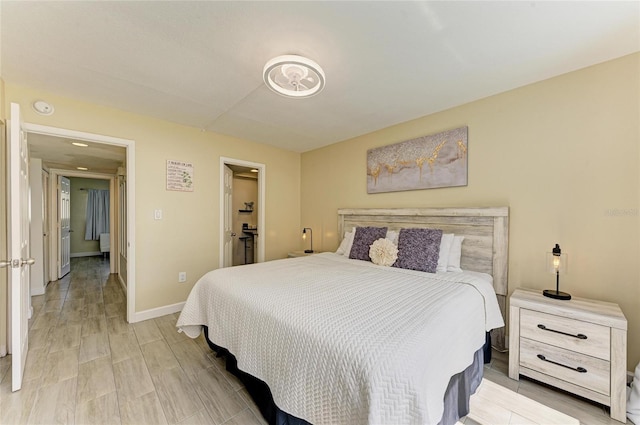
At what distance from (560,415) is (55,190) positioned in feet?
23.4

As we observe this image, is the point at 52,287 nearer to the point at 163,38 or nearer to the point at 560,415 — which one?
the point at 163,38

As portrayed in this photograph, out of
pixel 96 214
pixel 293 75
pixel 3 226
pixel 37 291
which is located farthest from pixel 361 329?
pixel 96 214

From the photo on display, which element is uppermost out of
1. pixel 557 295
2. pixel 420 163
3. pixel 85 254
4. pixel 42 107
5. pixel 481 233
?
pixel 42 107

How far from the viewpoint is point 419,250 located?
7.91ft

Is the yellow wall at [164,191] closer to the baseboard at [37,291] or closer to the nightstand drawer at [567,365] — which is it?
the baseboard at [37,291]

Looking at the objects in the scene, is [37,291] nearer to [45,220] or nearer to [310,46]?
[45,220]

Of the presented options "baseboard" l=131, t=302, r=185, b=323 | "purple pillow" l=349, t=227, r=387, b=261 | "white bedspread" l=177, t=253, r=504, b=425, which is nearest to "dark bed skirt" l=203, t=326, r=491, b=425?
"white bedspread" l=177, t=253, r=504, b=425

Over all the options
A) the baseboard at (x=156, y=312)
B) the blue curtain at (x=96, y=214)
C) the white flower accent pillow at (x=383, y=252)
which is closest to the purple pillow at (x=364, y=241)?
the white flower accent pillow at (x=383, y=252)

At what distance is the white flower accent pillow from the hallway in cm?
159

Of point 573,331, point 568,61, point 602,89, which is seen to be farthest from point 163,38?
point 573,331

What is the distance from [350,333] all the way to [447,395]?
0.65 m

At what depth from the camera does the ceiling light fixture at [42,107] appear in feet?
7.52

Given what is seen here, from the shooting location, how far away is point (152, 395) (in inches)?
66.8

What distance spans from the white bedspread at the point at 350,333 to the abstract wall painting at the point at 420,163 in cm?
107
